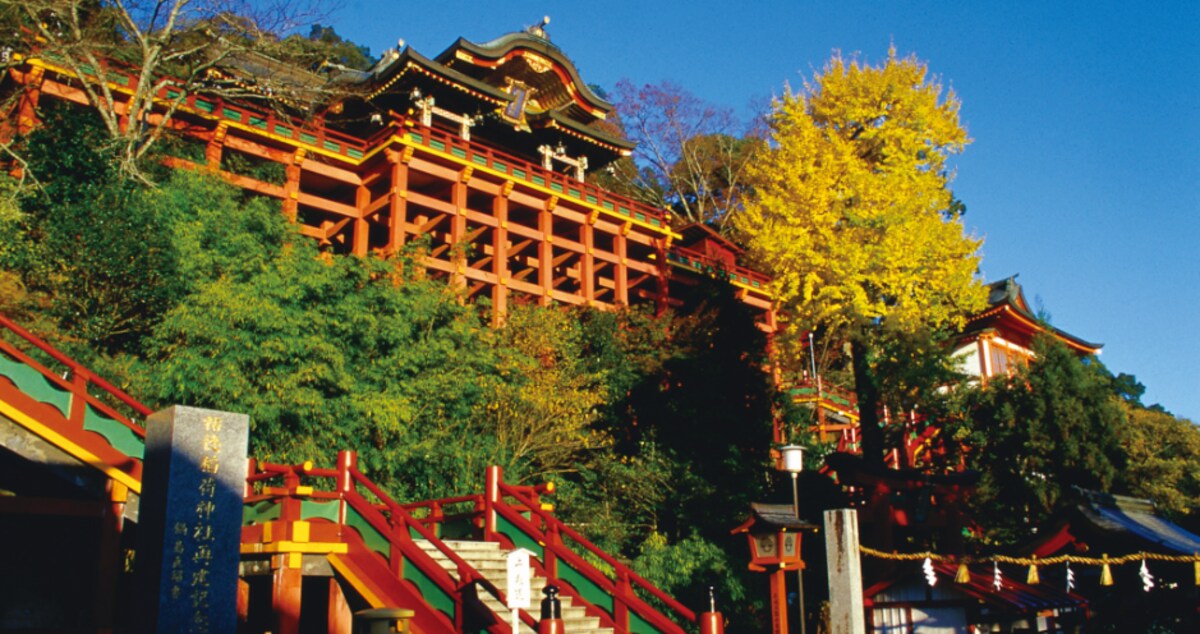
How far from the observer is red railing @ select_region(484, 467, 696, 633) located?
390 inches

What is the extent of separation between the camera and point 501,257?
23562mm

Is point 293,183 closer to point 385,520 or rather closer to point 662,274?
point 662,274

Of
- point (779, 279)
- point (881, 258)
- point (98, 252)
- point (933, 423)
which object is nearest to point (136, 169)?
point (98, 252)

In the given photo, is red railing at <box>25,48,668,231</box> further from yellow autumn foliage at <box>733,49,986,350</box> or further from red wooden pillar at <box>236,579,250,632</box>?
red wooden pillar at <box>236,579,250,632</box>

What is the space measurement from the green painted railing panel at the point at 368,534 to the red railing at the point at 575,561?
1679 mm

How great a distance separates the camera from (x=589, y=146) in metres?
29.2

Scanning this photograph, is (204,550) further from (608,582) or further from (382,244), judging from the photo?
(382,244)

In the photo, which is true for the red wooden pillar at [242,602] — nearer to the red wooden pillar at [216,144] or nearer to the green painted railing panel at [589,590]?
the green painted railing panel at [589,590]

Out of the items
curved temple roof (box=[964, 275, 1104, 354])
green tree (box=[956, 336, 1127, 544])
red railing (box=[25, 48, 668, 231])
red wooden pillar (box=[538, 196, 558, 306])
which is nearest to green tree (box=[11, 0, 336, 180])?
red railing (box=[25, 48, 668, 231])

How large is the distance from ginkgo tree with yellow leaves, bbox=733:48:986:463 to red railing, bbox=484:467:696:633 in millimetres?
9898

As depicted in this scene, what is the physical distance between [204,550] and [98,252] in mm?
8871

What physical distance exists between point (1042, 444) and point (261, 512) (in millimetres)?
18124

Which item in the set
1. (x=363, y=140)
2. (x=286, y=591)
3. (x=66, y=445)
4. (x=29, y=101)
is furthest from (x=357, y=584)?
(x=363, y=140)

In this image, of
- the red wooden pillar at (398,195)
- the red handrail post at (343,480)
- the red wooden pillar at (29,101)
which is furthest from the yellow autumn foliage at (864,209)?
the red wooden pillar at (29,101)
